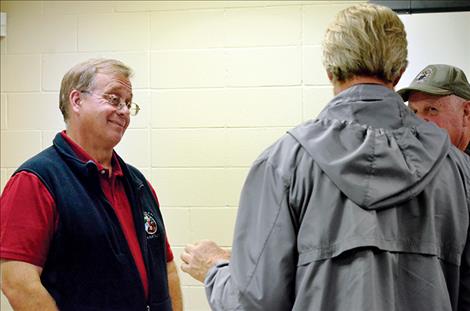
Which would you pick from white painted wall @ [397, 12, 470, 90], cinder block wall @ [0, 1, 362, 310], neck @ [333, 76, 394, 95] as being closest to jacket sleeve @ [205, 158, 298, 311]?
neck @ [333, 76, 394, 95]

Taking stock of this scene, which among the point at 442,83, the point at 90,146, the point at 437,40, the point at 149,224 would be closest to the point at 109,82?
the point at 90,146

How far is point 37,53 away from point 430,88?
2.12 metres

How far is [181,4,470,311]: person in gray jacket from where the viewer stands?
1.14 m

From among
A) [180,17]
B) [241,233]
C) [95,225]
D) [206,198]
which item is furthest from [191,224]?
[241,233]

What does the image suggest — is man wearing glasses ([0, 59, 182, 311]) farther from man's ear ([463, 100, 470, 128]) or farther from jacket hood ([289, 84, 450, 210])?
man's ear ([463, 100, 470, 128])

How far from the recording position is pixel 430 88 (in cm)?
200

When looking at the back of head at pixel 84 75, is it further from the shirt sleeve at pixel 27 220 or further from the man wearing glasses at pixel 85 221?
the shirt sleeve at pixel 27 220

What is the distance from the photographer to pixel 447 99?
202cm

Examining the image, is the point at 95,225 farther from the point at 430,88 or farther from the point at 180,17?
the point at 180,17

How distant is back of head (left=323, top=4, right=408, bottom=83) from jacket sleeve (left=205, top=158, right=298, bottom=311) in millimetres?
259

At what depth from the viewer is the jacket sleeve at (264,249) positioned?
115cm

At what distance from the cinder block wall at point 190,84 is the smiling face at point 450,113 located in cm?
97

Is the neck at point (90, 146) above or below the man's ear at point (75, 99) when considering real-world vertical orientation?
below

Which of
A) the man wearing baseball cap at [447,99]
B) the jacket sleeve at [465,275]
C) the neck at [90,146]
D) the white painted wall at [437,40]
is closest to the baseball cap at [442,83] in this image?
the man wearing baseball cap at [447,99]
